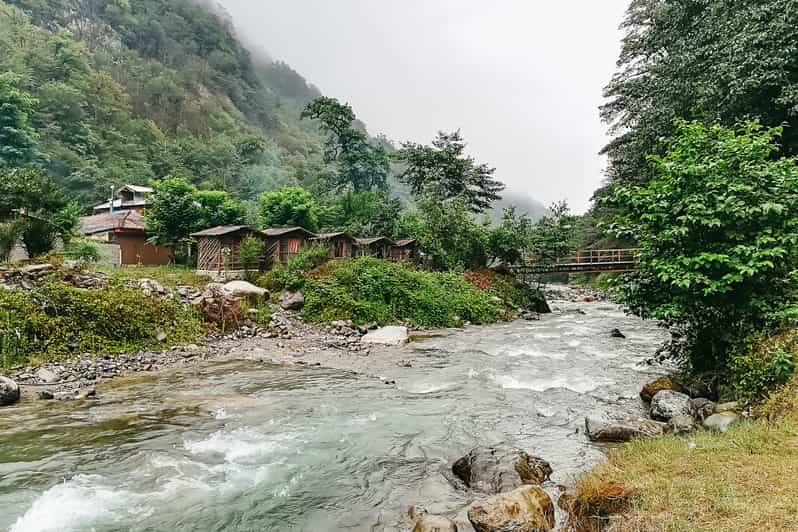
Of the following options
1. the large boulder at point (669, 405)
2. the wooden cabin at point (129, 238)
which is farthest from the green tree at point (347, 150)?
the large boulder at point (669, 405)

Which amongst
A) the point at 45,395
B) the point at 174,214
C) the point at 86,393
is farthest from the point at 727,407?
the point at 174,214

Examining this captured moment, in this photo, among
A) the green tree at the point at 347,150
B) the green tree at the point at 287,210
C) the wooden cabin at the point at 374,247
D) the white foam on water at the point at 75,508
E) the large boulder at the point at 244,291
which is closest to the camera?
the white foam on water at the point at 75,508

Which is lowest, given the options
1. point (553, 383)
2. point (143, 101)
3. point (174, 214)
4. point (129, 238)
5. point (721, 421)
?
point (553, 383)

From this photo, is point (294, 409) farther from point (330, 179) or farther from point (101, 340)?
point (330, 179)

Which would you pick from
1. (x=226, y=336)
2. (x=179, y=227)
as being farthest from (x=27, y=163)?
(x=226, y=336)

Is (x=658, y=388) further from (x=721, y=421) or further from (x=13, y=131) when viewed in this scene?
(x=13, y=131)

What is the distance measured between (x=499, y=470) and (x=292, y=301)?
14.3m

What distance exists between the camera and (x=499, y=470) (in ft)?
18.1

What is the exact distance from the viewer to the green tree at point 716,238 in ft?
24.4

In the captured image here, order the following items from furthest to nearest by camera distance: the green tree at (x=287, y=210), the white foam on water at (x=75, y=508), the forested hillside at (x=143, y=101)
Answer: the forested hillside at (x=143, y=101) → the green tree at (x=287, y=210) → the white foam on water at (x=75, y=508)

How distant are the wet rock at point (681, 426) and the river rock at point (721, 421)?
18 centimetres

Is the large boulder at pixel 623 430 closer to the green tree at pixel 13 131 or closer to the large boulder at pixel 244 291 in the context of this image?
the large boulder at pixel 244 291

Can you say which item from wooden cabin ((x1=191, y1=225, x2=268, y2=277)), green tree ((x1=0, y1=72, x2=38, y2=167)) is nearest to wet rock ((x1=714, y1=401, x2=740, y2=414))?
wooden cabin ((x1=191, y1=225, x2=268, y2=277))

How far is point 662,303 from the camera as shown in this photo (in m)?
8.45
